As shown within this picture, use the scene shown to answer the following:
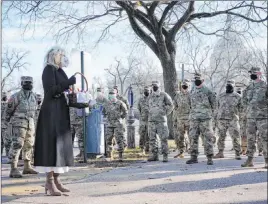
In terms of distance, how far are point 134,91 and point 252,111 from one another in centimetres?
561

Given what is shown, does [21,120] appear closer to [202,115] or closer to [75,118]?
[75,118]

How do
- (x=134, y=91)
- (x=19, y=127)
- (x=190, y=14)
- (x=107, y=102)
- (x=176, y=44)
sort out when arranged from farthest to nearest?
1. (x=134, y=91)
2. (x=190, y=14)
3. (x=107, y=102)
4. (x=176, y=44)
5. (x=19, y=127)

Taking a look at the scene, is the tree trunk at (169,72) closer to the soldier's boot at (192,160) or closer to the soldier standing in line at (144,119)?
the soldier's boot at (192,160)

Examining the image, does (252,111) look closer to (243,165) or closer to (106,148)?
(243,165)

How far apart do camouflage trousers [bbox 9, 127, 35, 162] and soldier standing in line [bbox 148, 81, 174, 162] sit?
2633 millimetres

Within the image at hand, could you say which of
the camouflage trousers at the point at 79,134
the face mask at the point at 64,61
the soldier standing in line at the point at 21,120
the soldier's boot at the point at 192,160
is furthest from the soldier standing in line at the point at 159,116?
the face mask at the point at 64,61

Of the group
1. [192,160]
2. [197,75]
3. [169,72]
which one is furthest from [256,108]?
[192,160]

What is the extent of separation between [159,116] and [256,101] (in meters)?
2.29

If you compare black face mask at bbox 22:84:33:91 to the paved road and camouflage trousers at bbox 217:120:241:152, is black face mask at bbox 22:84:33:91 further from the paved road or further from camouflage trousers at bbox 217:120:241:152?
camouflage trousers at bbox 217:120:241:152

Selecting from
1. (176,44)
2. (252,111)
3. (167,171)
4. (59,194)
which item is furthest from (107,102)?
(59,194)

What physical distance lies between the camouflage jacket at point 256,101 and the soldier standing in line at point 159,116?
195 cm

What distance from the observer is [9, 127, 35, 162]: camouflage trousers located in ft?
22.5

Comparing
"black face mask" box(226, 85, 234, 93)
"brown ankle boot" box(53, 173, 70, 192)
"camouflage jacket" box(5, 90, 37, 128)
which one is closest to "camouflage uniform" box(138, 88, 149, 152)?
"black face mask" box(226, 85, 234, 93)

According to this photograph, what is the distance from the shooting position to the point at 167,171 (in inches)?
282
